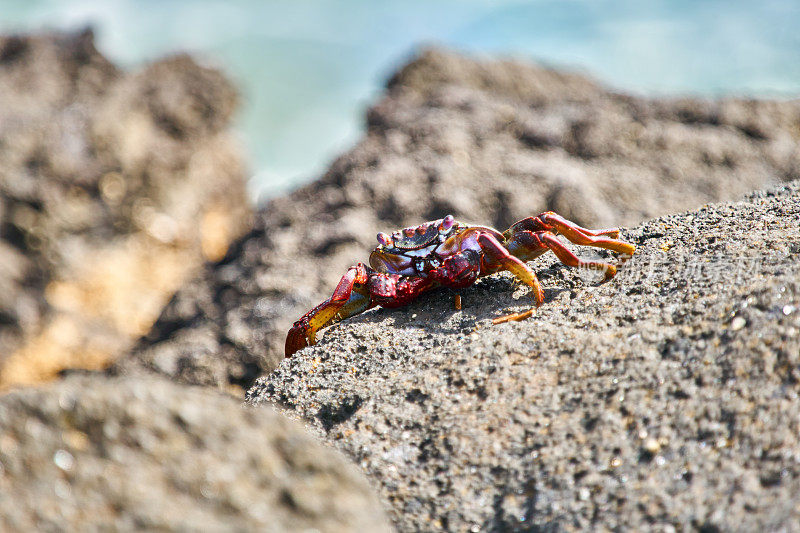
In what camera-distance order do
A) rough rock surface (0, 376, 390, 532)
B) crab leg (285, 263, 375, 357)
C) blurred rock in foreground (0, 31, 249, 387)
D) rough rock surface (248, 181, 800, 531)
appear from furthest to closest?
1. blurred rock in foreground (0, 31, 249, 387)
2. crab leg (285, 263, 375, 357)
3. rough rock surface (248, 181, 800, 531)
4. rough rock surface (0, 376, 390, 532)

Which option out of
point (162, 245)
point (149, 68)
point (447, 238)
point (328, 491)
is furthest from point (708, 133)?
point (149, 68)

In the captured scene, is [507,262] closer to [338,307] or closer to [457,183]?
[338,307]

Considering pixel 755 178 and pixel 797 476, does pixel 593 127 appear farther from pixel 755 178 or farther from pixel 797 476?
pixel 797 476

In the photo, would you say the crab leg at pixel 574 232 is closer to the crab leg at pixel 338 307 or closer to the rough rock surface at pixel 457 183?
the crab leg at pixel 338 307

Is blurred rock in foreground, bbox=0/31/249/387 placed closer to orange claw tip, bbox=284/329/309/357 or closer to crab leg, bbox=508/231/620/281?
orange claw tip, bbox=284/329/309/357

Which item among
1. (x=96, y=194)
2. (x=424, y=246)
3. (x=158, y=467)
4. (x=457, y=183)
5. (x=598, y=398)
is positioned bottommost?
(x=598, y=398)

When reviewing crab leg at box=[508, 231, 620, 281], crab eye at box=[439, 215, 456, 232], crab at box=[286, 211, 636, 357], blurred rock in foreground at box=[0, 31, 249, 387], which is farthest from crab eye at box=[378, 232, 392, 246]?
blurred rock in foreground at box=[0, 31, 249, 387]

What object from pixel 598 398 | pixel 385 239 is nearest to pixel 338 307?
pixel 385 239
